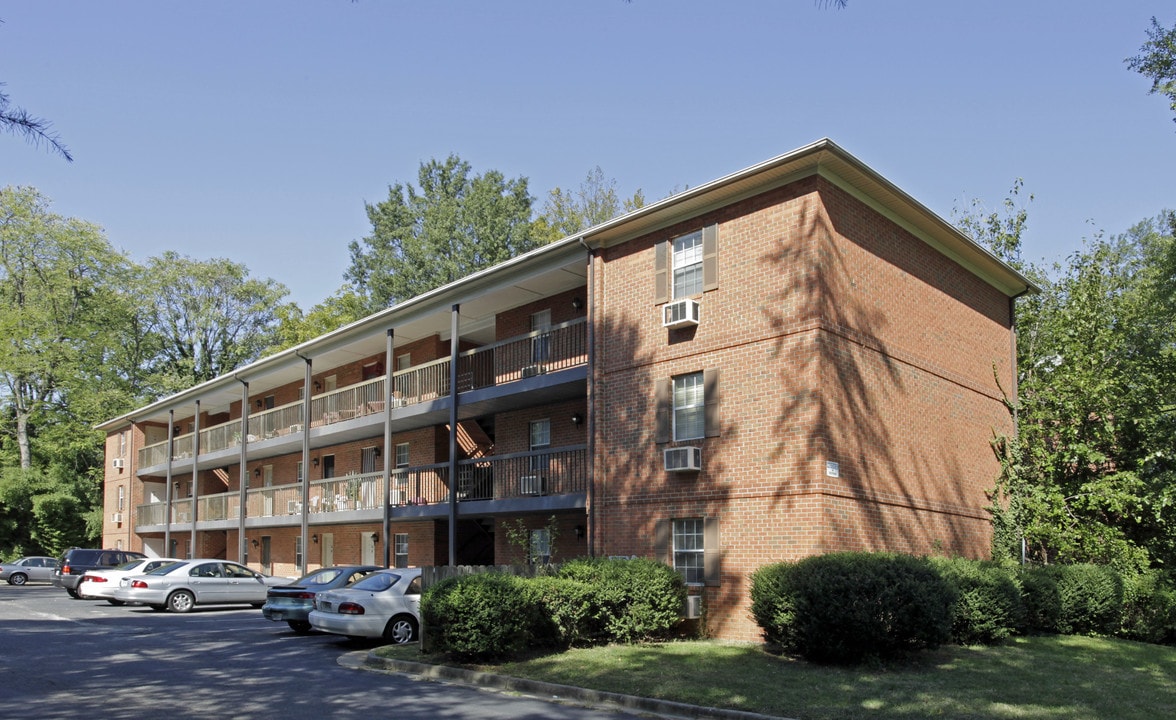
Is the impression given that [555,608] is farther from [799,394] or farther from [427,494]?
[427,494]

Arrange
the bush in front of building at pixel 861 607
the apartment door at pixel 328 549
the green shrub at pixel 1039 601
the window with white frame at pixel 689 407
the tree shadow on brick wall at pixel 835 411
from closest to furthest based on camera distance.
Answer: the bush in front of building at pixel 861 607 < the tree shadow on brick wall at pixel 835 411 < the green shrub at pixel 1039 601 < the window with white frame at pixel 689 407 < the apartment door at pixel 328 549

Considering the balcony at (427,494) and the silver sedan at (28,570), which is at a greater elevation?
the balcony at (427,494)

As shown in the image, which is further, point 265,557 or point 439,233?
point 439,233

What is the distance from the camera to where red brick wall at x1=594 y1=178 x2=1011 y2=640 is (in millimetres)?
16625

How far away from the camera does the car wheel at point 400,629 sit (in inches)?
668

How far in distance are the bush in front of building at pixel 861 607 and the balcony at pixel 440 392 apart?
7.92 m

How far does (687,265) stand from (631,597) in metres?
6.43

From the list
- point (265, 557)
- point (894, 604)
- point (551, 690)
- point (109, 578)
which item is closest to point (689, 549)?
point (894, 604)

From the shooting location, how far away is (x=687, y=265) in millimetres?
18953

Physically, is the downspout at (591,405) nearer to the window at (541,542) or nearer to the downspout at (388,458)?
the window at (541,542)

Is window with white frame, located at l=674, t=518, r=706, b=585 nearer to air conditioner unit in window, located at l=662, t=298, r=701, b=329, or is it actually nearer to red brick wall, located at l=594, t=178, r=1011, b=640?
red brick wall, located at l=594, t=178, r=1011, b=640

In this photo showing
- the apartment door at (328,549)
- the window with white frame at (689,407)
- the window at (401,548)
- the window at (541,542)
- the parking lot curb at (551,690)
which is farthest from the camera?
the apartment door at (328,549)

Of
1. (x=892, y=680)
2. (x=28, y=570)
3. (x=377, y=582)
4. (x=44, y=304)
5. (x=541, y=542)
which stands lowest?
(x=28, y=570)

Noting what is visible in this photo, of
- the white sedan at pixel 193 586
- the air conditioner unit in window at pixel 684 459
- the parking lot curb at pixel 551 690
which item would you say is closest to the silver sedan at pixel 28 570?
the white sedan at pixel 193 586
